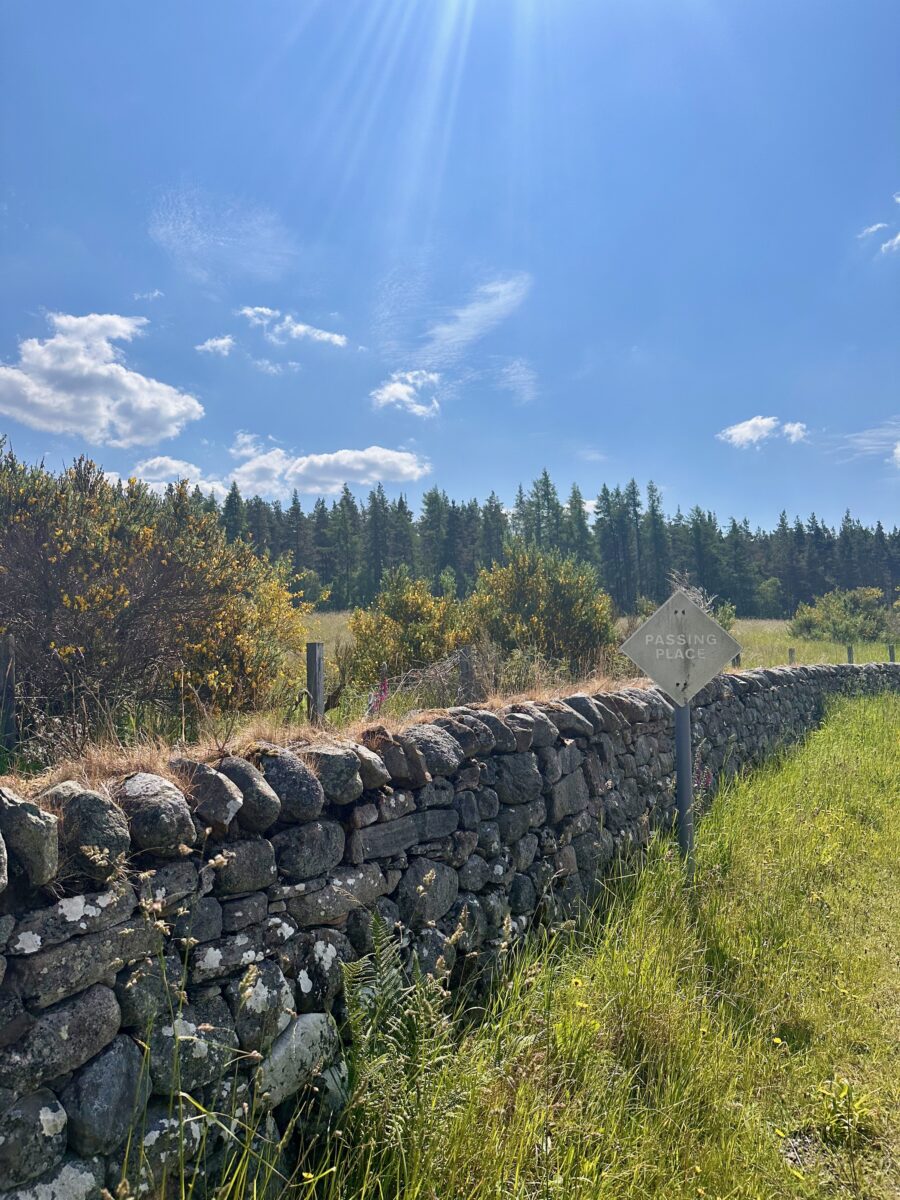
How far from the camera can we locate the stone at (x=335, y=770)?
3066mm

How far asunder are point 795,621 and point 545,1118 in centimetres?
3853

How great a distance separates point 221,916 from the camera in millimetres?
2506

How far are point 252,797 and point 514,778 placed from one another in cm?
204

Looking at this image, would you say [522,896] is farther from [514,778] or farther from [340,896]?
[340,896]

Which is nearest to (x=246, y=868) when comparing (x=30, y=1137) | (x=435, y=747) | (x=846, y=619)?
(x=30, y=1137)

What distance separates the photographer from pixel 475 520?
65562 millimetres

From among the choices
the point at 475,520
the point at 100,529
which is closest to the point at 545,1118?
the point at 100,529

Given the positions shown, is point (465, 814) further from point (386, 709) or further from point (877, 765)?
point (877, 765)

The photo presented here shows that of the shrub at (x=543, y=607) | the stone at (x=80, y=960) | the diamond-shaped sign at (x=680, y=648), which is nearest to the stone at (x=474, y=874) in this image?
the stone at (x=80, y=960)

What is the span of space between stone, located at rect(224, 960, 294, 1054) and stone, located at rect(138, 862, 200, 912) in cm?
36

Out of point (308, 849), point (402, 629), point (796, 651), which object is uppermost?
point (402, 629)

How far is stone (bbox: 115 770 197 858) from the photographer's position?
233 cm

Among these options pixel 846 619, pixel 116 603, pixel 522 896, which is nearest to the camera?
pixel 522 896

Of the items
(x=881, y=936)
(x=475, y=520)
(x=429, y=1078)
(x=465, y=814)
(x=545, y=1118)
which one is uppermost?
(x=475, y=520)
